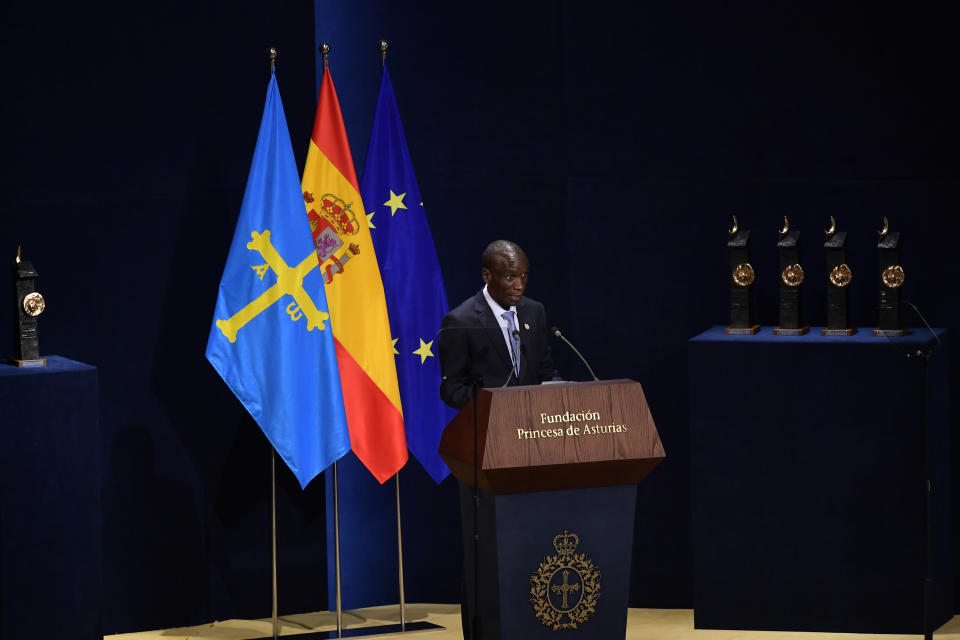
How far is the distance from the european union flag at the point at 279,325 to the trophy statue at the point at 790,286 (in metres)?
1.99

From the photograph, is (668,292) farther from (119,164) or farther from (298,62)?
(119,164)

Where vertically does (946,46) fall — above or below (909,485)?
above

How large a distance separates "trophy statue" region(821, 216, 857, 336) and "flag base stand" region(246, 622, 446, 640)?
2.23 m

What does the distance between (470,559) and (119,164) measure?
Result: 2.52m

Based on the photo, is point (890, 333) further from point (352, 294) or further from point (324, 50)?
point (324, 50)

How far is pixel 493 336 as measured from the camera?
5.52 m

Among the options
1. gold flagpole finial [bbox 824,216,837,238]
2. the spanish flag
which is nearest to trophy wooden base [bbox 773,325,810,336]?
gold flagpole finial [bbox 824,216,837,238]

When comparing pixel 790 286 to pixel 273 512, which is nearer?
pixel 790 286

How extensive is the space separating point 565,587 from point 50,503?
2197 millimetres

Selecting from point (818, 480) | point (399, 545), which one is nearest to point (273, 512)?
point (399, 545)

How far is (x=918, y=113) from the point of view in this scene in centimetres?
633

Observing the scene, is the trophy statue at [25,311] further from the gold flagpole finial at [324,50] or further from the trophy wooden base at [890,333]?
the trophy wooden base at [890,333]

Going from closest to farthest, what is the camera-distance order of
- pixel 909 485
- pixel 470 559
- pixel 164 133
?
pixel 470 559 < pixel 909 485 < pixel 164 133

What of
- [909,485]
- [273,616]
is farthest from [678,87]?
[273,616]
